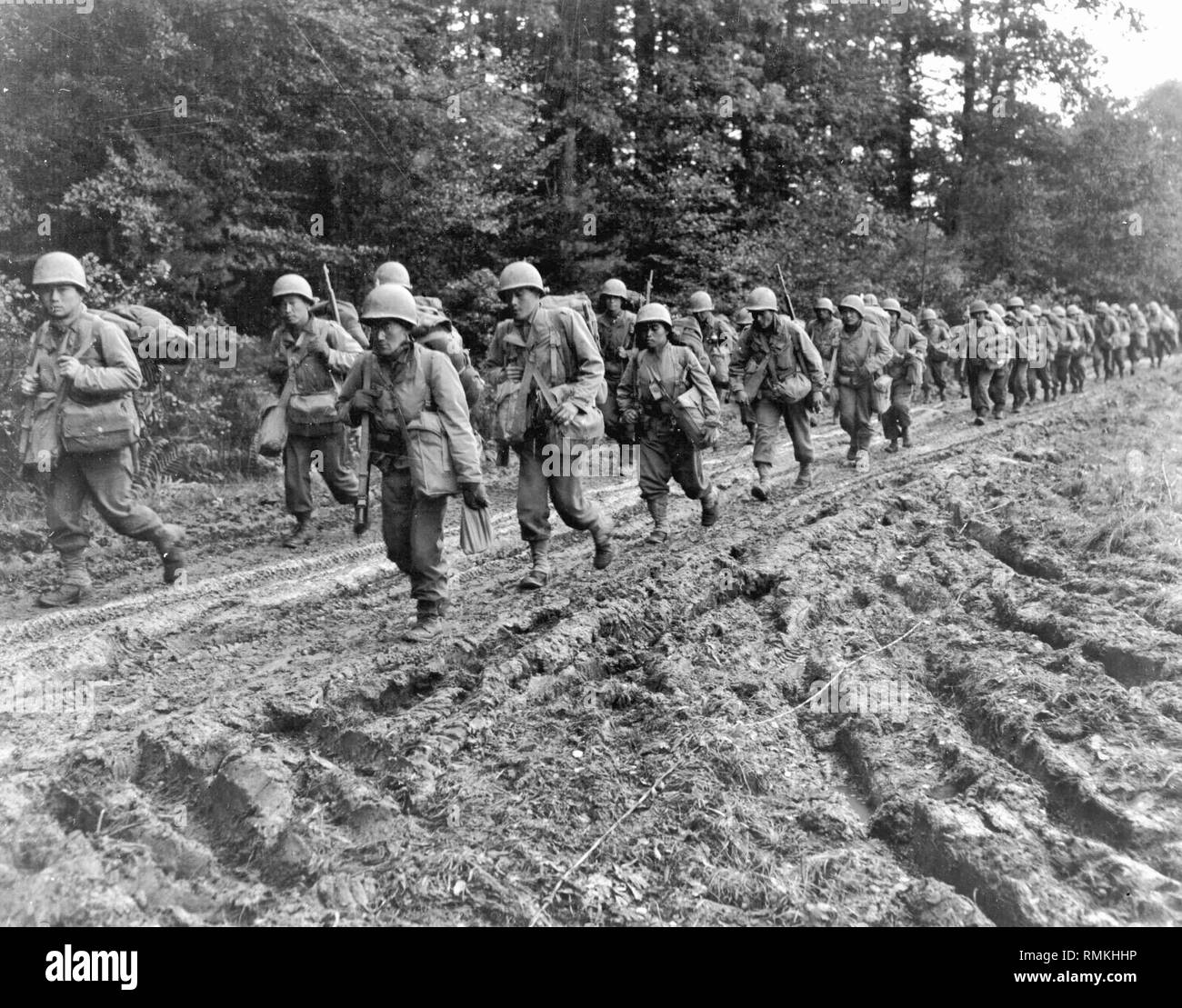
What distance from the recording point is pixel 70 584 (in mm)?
7410

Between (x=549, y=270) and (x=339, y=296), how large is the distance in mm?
6036

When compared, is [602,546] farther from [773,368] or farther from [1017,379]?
[1017,379]

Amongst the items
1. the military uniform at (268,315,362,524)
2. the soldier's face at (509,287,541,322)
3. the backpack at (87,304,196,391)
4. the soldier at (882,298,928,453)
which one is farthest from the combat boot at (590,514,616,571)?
the soldier at (882,298,928,453)

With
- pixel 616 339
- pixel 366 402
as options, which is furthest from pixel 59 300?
pixel 616 339

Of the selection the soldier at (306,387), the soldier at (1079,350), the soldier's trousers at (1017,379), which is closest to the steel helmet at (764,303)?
the soldier at (306,387)

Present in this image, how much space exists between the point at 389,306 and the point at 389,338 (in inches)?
7.7

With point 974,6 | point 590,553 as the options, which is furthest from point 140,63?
point 974,6

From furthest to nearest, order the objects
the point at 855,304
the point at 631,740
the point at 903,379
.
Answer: the point at 903,379 < the point at 855,304 < the point at 631,740

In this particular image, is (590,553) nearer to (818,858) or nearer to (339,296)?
(818,858)

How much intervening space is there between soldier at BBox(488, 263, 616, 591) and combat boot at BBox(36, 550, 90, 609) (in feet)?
10.1

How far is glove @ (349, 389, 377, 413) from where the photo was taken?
20.8ft

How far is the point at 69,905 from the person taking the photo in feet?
11.1

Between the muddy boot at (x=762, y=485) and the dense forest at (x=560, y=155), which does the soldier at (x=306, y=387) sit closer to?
the dense forest at (x=560, y=155)

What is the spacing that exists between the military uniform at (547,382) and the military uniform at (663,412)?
1.74 m
